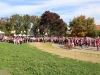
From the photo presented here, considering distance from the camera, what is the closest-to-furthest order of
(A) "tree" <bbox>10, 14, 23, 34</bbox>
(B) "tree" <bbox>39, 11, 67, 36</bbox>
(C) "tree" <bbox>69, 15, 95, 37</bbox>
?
(C) "tree" <bbox>69, 15, 95, 37</bbox>, (B) "tree" <bbox>39, 11, 67, 36</bbox>, (A) "tree" <bbox>10, 14, 23, 34</bbox>

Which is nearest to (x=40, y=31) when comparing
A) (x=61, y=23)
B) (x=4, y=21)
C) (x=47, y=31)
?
(x=47, y=31)

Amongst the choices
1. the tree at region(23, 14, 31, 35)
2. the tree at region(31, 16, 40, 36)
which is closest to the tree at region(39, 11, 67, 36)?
the tree at region(31, 16, 40, 36)

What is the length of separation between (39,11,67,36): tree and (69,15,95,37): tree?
3.68m

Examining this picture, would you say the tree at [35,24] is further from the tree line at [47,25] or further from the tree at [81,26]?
the tree at [81,26]

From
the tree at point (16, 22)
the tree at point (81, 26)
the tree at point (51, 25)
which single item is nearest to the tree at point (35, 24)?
the tree at point (16, 22)

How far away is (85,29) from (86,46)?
1594 inches

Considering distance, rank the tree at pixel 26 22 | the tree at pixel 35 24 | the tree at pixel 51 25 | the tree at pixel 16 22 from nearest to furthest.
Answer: the tree at pixel 51 25 → the tree at pixel 16 22 → the tree at pixel 26 22 → the tree at pixel 35 24

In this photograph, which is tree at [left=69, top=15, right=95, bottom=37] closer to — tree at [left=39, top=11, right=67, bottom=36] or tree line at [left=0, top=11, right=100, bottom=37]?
tree line at [left=0, top=11, right=100, bottom=37]

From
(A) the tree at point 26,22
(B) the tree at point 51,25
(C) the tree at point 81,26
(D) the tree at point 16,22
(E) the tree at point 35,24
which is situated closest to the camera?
(C) the tree at point 81,26

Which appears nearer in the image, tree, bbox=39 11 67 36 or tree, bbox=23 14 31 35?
tree, bbox=39 11 67 36

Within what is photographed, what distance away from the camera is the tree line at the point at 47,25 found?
81.1 m

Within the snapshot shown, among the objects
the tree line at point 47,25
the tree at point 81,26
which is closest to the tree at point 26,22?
the tree line at point 47,25

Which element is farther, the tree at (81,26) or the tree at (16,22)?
the tree at (16,22)

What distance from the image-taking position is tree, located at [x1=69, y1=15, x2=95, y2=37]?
264 ft
